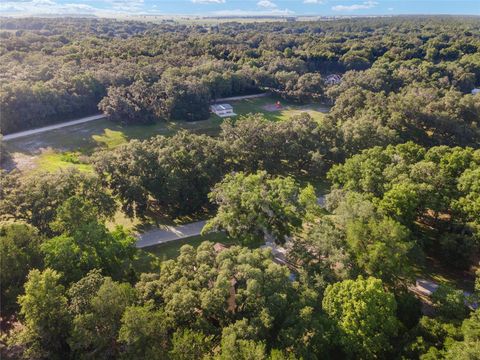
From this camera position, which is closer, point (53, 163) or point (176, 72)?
point (53, 163)

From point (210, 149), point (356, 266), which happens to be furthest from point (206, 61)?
point (356, 266)

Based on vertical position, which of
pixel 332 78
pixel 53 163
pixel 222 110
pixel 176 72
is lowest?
pixel 222 110

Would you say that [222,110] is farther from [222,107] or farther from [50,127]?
[50,127]

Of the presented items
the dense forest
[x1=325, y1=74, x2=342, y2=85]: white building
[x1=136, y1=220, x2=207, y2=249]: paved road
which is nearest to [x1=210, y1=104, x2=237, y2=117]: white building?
the dense forest

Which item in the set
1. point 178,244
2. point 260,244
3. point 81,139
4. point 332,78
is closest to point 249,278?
point 260,244

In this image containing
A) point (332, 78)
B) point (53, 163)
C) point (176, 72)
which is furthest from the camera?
point (332, 78)

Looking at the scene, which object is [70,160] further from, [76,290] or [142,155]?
[76,290]

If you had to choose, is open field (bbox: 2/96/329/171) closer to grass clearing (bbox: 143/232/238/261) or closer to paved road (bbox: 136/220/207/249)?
paved road (bbox: 136/220/207/249)
